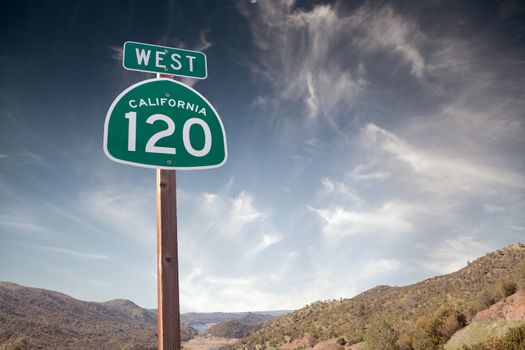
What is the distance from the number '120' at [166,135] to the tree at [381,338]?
35.5 meters

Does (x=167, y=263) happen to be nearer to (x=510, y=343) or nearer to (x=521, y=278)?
(x=510, y=343)

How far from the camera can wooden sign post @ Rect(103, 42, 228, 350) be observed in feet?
8.73

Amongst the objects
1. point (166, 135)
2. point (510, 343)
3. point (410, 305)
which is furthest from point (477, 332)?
point (166, 135)

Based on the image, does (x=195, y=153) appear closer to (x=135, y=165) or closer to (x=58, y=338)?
(x=135, y=165)

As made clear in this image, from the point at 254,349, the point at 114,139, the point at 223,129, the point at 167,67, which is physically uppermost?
the point at 167,67

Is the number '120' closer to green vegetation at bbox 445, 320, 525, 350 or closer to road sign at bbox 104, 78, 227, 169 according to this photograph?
road sign at bbox 104, 78, 227, 169

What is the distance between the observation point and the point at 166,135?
295 cm

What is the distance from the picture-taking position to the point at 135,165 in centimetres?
280

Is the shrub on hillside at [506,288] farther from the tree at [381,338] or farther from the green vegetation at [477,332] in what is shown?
the tree at [381,338]

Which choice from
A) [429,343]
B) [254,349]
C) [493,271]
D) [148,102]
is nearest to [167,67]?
[148,102]

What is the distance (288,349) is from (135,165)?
221ft

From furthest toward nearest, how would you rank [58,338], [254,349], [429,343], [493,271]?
[58,338] < [254,349] < [493,271] < [429,343]

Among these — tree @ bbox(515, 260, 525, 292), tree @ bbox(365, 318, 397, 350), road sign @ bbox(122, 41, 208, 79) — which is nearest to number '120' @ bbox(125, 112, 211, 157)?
road sign @ bbox(122, 41, 208, 79)

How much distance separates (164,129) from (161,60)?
90 centimetres
